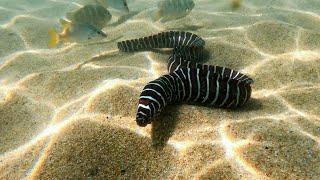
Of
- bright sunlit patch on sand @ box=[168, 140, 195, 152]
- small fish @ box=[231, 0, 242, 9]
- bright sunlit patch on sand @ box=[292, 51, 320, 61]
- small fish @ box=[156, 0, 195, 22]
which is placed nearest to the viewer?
bright sunlit patch on sand @ box=[168, 140, 195, 152]

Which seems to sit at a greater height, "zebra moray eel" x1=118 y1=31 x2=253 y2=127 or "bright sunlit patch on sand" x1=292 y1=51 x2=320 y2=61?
"zebra moray eel" x1=118 y1=31 x2=253 y2=127

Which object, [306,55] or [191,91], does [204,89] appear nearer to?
[191,91]

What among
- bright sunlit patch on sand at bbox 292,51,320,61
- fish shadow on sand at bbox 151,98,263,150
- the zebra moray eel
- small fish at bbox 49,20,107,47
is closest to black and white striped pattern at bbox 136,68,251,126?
the zebra moray eel

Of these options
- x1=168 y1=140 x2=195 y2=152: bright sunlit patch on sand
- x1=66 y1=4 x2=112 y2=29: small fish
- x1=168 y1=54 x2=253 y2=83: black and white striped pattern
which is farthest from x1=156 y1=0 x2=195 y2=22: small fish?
x1=168 y1=140 x2=195 y2=152: bright sunlit patch on sand

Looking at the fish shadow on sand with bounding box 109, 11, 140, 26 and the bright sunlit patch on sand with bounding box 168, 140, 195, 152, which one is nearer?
the bright sunlit patch on sand with bounding box 168, 140, 195, 152

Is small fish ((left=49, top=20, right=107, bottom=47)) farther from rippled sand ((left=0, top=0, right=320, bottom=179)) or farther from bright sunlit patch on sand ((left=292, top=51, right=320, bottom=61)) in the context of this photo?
bright sunlit patch on sand ((left=292, top=51, right=320, bottom=61))

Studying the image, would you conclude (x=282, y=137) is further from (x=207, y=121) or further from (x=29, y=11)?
(x=29, y=11)

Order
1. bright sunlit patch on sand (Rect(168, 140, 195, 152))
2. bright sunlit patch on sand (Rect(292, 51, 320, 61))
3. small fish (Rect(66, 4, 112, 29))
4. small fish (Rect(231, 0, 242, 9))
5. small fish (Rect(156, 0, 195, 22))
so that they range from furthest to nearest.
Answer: small fish (Rect(231, 0, 242, 9)) < small fish (Rect(66, 4, 112, 29)) < small fish (Rect(156, 0, 195, 22)) < bright sunlit patch on sand (Rect(292, 51, 320, 61)) < bright sunlit patch on sand (Rect(168, 140, 195, 152))

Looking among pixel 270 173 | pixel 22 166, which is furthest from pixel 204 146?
pixel 22 166

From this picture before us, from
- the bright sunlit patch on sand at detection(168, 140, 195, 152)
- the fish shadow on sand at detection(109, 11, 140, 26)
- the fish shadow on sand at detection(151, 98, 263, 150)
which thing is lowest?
the fish shadow on sand at detection(109, 11, 140, 26)
